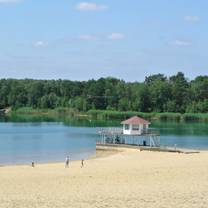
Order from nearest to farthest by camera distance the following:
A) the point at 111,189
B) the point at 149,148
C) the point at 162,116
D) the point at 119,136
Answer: the point at 111,189
the point at 149,148
the point at 119,136
the point at 162,116

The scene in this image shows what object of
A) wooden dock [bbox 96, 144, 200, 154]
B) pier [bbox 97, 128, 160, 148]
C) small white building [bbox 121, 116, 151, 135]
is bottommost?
wooden dock [bbox 96, 144, 200, 154]

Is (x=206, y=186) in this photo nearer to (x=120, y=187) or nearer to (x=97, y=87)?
(x=120, y=187)

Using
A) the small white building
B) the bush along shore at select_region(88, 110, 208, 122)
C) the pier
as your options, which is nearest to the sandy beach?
the pier

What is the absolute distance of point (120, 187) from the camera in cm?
2811

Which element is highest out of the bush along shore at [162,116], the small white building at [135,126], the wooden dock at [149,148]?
the bush along shore at [162,116]

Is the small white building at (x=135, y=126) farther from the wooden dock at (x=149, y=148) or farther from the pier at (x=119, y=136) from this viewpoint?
the wooden dock at (x=149, y=148)

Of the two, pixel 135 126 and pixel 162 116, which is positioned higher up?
pixel 162 116

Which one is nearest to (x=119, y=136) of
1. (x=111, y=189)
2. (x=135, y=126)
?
(x=135, y=126)

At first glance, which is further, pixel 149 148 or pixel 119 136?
pixel 119 136

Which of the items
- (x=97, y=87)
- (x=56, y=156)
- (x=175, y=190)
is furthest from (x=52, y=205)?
(x=97, y=87)

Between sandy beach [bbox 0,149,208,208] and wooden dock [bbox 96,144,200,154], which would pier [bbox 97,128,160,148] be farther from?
sandy beach [bbox 0,149,208,208]

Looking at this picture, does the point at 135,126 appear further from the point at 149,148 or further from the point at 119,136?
the point at 149,148

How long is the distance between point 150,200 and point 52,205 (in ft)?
12.5

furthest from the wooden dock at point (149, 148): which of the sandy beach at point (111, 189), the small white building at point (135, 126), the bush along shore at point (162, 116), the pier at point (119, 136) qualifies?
the bush along shore at point (162, 116)
